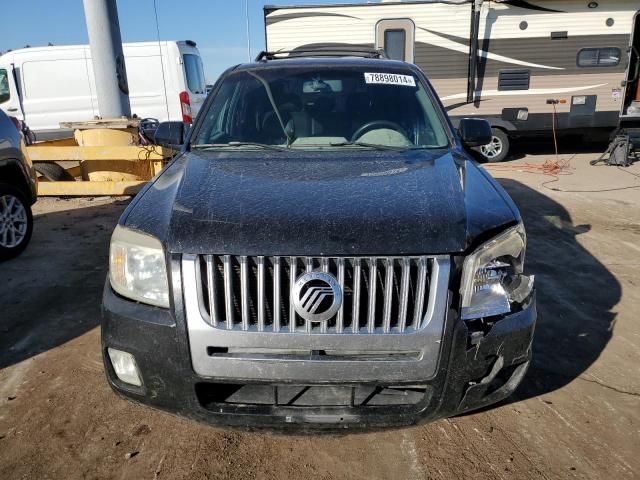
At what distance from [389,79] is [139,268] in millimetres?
2308

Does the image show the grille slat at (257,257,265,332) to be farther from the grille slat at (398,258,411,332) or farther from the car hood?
the grille slat at (398,258,411,332)

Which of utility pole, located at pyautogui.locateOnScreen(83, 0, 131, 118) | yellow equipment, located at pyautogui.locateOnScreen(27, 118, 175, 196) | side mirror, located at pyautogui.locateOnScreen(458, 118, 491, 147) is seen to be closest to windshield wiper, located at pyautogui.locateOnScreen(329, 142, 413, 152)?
side mirror, located at pyautogui.locateOnScreen(458, 118, 491, 147)

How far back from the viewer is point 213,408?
6.81 ft

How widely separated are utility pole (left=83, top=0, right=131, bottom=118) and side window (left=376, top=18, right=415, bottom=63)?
195 inches

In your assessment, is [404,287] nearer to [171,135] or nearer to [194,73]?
[171,135]

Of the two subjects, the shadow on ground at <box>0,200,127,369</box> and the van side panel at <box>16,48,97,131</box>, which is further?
the van side panel at <box>16,48,97,131</box>

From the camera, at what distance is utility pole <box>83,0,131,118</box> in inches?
309

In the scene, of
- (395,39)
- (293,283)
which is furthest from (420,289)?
(395,39)

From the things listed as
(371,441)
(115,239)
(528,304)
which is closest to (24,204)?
(115,239)

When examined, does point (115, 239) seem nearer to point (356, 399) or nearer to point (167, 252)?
point (167, 252)

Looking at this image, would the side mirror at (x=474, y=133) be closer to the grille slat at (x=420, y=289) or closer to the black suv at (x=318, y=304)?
the black suv at (x=318, y=304)

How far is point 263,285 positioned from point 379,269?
0.45 meters

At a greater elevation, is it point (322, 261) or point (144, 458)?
point (322, 261)

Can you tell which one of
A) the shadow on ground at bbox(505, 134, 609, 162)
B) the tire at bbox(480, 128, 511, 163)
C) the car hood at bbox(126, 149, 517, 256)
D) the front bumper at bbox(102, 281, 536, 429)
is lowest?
the shadow on ground at bbox(505, 134, 609, 162)
